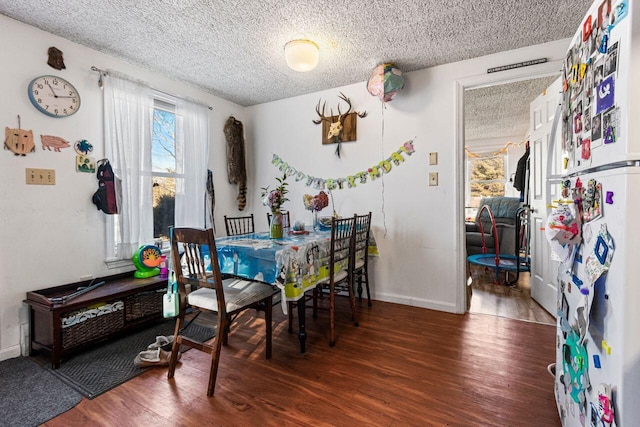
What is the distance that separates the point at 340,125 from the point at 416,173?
99 cm

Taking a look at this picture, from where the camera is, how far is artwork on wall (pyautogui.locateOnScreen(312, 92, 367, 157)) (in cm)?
324

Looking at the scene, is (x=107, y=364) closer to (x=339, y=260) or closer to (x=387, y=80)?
(x=339, y=260)

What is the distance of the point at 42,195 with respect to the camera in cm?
217

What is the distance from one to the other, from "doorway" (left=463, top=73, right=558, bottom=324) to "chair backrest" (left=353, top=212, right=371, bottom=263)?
3.22ft

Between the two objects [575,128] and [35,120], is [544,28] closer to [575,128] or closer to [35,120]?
A: [575,128]

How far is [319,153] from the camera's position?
11.4 feet

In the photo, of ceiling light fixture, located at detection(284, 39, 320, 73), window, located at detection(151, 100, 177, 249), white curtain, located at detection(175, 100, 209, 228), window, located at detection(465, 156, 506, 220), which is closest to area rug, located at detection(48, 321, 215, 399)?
window, located at detection(151, 100, 177, 249)

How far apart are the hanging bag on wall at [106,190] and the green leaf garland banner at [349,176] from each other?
177 cm

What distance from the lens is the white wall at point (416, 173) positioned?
109 inches

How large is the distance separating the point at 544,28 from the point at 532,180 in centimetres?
145

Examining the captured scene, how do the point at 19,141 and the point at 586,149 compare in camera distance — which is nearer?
the point at 586,149

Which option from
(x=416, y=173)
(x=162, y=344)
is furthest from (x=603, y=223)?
(x=162, y=344)

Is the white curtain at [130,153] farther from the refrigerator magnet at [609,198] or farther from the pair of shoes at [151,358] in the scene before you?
the refrigerator magnet at [609,198]

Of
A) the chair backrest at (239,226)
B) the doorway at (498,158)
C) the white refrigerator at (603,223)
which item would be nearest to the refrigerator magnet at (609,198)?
the white refrigerator at (603,223)
